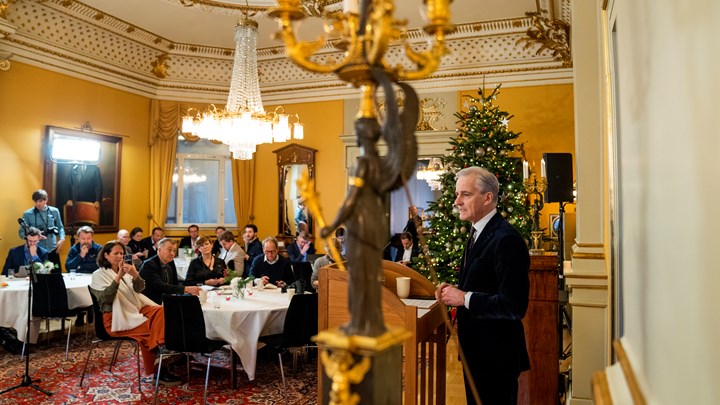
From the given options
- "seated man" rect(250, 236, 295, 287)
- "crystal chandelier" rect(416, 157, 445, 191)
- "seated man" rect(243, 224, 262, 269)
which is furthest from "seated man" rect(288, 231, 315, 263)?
"crystal chandelier" rect(416, 157, 445, 191)

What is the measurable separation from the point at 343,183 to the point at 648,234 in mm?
9761

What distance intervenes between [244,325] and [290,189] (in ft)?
21.7

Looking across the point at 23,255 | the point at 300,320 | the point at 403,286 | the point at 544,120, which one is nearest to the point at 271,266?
the point at 300,320

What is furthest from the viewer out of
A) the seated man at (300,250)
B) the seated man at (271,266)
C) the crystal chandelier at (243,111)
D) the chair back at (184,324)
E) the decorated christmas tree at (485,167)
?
the seated man at (300,250)

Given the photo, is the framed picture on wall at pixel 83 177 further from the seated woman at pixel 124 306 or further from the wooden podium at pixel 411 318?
the wooden podium at pixel 411 318

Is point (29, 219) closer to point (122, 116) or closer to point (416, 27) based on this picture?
point (122, 116)

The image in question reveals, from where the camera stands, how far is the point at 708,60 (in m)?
0.81

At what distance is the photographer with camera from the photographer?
7848 millimetres

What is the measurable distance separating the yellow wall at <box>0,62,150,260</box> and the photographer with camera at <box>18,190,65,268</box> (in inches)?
22.8

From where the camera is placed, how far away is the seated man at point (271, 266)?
22.1 feet

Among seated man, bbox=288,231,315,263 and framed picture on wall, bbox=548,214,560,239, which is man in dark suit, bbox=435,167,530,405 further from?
framed picture on wall, bbox=548,214,560,239

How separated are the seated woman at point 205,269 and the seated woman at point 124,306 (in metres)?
1.20

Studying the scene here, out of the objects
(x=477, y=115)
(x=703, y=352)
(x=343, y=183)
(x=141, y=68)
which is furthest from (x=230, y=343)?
(x=141, y=68)

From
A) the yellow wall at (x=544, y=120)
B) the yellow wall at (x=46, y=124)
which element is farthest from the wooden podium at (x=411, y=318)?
the yellow wall at (x=46, y=124)
